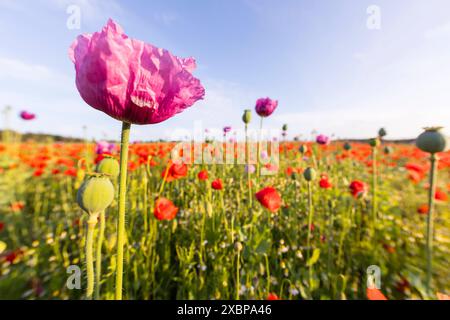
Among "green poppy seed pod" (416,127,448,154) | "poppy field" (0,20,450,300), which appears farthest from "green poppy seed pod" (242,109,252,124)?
"green poppy seed pod" (416,127,448,154)

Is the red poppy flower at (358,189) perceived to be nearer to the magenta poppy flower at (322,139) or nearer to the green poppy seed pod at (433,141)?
the green poppy seed pod at (433,141)

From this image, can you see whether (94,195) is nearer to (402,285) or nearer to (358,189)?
(402,285)

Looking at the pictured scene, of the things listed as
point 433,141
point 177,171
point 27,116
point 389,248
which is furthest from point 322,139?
point 27,116

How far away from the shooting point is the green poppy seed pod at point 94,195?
0.51 meters

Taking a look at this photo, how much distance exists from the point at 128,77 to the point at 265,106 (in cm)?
143

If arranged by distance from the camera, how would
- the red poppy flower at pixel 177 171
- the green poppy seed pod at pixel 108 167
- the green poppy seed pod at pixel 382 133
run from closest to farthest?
the green poppy seed pod at pixel 108 167
the red poppy flower at pixel 177 171
the green poppy seed pod at pixel 382 133

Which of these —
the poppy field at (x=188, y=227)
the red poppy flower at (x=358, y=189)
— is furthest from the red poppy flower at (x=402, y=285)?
the red poppy flower at (x=358, y=189)

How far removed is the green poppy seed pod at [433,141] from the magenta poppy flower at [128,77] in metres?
0.91

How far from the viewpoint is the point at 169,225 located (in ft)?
5.30

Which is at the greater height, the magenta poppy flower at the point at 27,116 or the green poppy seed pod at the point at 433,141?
the magenta poppy flower at the point at 27,116

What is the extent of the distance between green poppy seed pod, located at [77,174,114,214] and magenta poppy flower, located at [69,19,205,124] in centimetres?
17

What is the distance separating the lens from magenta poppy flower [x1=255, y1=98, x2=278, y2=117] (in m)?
1.75

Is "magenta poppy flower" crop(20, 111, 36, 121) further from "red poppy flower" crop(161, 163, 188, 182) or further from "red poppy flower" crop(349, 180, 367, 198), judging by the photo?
"red poppy flower" crop(349, 180, 367, 198)
